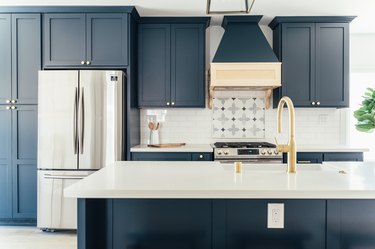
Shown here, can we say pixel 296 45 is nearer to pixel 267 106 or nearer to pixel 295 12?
pixel 295 12

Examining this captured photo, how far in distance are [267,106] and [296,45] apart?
0.90 meters

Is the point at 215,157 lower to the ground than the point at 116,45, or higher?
lower

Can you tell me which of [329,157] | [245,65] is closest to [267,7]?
[245,65]

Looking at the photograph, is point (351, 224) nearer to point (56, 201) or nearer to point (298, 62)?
point (298, 62)

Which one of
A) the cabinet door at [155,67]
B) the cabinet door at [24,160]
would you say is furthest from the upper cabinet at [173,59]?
the cabinet door at [24,160]

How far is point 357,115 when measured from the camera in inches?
170

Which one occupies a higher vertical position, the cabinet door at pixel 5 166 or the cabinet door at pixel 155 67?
the cabinet door at pixel 155 67

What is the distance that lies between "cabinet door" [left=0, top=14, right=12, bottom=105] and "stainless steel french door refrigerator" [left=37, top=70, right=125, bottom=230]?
0.54 meters

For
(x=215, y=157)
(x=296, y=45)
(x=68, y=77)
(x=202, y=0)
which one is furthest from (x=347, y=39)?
(x=68, y=77)

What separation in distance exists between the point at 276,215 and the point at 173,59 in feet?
9.37

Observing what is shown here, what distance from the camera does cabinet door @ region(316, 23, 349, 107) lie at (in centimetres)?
401

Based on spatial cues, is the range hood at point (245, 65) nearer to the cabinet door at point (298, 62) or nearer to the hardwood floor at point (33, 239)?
the cabinet door at point (298, 62)

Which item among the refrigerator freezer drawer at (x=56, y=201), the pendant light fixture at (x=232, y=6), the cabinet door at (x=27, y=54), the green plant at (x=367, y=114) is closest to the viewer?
the pendant light fixture at (x=232, y=6)

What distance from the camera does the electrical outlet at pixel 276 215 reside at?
1.61m
